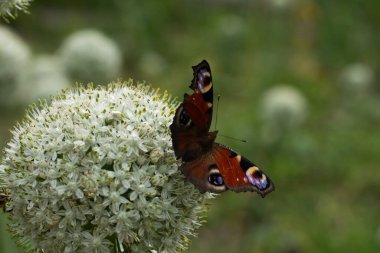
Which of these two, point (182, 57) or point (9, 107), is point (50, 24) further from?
point (9, 107)

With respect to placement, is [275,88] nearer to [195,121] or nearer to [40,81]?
[40,81]

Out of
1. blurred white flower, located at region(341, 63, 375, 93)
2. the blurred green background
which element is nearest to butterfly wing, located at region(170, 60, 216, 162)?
the blurred green background

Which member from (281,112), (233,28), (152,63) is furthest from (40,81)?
(152,63)

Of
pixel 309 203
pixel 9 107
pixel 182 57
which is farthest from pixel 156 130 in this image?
pixel 182 57

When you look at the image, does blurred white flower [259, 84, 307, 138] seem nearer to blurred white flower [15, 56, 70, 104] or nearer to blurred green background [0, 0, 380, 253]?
blurred green background [0, 0, 380, 253]

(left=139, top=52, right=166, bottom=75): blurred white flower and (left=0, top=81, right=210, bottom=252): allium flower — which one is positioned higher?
A: (left=139, top=52, right=166, bottom=75): blurred white flower

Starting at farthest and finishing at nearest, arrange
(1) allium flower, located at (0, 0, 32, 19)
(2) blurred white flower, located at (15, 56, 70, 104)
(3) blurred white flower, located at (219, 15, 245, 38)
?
(3) blurred white flower, located at (219, 15, 245, 38) → (2) blurred white flower, located at (15, 56, 70, 104) → (1) allium flower, located at (0, 0, 32, 19)

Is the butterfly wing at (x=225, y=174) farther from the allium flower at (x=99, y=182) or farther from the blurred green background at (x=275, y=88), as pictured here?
the blurred green background at (x=275, y=88)
